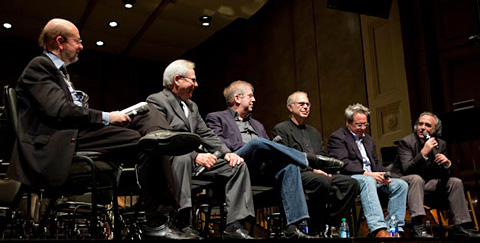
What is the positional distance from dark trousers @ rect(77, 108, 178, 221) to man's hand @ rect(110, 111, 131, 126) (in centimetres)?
4

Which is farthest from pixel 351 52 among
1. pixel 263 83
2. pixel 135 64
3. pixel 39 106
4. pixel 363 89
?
pixel 39 106

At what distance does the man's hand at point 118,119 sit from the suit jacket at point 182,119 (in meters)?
Answer: 0.65

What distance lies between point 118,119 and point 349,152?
2.25m

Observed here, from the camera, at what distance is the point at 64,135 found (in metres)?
2.64

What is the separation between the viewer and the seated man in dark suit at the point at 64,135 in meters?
2.58

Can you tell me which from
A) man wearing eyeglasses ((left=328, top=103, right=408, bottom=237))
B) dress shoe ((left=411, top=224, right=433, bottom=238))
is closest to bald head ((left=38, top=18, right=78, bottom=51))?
man wearing eyeglasses ((left=328, top=103, right=408, bottom=237))

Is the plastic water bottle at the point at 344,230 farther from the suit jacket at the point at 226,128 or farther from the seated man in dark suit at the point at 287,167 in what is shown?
the suit jacket at the point at 226,128

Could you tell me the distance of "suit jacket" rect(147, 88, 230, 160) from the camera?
3454 mm

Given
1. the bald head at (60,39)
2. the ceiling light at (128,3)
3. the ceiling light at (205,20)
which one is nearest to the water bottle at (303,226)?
the bald head at (60,39)

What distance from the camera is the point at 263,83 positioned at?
27.2 feet

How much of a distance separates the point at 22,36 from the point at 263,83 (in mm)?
3921

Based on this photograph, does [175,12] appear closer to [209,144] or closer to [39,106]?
[209,144]

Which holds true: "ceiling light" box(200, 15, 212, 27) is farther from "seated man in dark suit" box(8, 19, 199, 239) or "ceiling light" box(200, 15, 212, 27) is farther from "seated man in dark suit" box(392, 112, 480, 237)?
"seated man in dark suit" box(8, 19, 199, 239)

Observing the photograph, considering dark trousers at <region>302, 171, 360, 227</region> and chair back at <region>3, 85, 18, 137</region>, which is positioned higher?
chair back at <region>3, 85, 18, 137</region>
